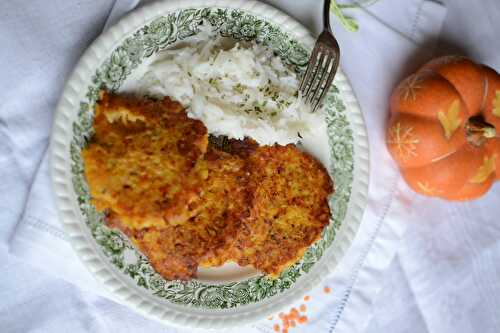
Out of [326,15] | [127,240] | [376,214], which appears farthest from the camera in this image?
[376,214]

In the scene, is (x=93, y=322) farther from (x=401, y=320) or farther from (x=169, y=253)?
(x=401, y=320)

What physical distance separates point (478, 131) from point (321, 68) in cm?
86

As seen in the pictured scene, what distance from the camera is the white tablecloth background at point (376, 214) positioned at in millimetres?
2475

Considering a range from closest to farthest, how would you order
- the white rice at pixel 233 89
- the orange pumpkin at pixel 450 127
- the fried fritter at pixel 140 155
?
1. the fried fritter at pixel 140 155
2. the white rice at pixel 233 89
3. the orange pumpkin at pixel 450 127

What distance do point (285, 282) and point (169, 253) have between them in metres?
0.67

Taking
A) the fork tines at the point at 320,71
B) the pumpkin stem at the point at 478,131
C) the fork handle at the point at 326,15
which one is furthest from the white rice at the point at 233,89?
the pumpkin stem at the point at 478,131

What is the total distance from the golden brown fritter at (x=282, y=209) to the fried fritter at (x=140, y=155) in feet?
1.45

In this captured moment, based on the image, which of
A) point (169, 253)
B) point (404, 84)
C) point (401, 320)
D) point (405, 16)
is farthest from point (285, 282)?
point (405, 16)

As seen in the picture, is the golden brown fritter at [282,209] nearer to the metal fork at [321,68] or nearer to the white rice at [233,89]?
the white rice at [233,89]

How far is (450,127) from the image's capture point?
252 centimetres

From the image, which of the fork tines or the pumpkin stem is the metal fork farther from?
the pumpkin stem

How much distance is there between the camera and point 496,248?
307 centimetres

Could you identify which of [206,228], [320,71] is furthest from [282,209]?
[320,71]

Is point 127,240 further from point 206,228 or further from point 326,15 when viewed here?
point 326,15
